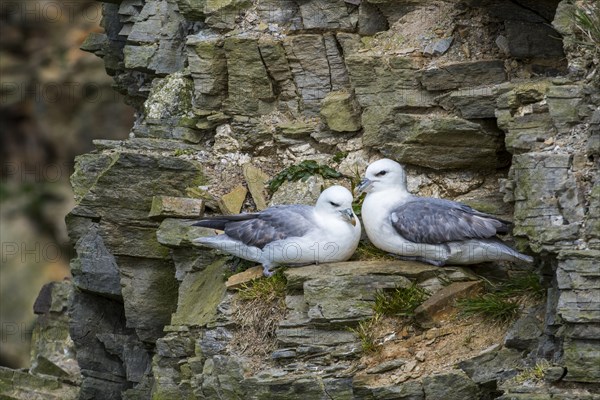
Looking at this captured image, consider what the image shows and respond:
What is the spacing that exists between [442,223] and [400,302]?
0.78 m

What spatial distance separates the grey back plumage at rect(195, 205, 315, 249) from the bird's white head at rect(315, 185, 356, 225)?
0.17 meters

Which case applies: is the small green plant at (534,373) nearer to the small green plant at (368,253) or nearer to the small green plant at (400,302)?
the small green plant at (400,302)

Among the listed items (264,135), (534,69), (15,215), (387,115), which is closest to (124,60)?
(264,135)

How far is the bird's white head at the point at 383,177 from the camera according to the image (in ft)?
37.0

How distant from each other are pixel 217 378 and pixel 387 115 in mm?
2898

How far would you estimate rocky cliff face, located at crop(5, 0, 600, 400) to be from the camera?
32.2 ft

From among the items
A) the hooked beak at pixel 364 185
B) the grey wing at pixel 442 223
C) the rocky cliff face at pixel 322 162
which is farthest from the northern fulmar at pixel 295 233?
the grey wing at pixel 442 223

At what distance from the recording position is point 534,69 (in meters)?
11.8

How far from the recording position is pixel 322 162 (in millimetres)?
12500

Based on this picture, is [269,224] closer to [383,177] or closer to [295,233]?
[295,233]

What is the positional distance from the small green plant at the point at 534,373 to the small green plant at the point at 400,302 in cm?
117

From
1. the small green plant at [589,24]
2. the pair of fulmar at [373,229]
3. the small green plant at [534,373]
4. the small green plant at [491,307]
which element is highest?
the small green plant at [589,24]

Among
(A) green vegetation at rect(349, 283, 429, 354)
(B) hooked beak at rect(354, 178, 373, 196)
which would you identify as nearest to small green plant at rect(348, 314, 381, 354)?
(A) green vegetation at rect(349, 283, 429, 354)

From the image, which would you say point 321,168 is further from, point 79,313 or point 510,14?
point 79,313
